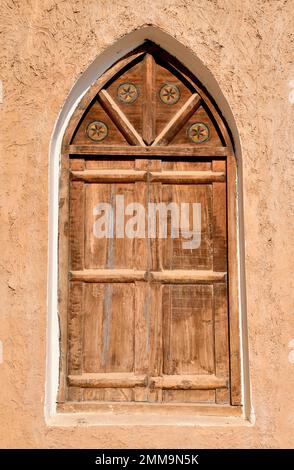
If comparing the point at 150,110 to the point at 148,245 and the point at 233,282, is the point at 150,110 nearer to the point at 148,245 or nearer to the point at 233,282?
the point at 148,245

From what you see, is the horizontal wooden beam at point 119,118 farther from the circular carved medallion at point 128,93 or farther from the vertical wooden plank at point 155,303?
the vertical wooden plank at point 155,303

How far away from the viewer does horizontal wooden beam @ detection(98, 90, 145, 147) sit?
375 cm

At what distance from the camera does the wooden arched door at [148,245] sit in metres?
3.60

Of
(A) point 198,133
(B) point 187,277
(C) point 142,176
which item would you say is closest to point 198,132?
(A) point 198,133

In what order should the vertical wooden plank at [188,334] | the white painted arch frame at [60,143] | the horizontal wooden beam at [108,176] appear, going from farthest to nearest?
the horizontal wooden beam at [108,176], the vertical wooden plank at [188,334], the white painted arch frame at [60,143]

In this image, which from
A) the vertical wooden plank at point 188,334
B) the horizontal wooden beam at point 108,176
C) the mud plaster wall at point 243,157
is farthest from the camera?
the horizontal wooden beam at point 108,176

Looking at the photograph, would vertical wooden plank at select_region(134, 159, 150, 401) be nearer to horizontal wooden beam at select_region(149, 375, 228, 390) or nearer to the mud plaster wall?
horizontal wooden beam at select_region(149, 375, 228, 390)

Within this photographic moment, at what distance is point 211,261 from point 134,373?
2.78 feet

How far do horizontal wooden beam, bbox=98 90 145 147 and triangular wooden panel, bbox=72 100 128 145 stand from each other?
0.04 metres

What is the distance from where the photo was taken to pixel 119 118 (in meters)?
3.76

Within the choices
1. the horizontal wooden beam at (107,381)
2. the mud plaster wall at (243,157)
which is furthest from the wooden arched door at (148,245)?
the mud plaster wall at (243,157)

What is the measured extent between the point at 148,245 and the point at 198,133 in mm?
795

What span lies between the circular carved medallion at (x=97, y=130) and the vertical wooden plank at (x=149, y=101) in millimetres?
256
